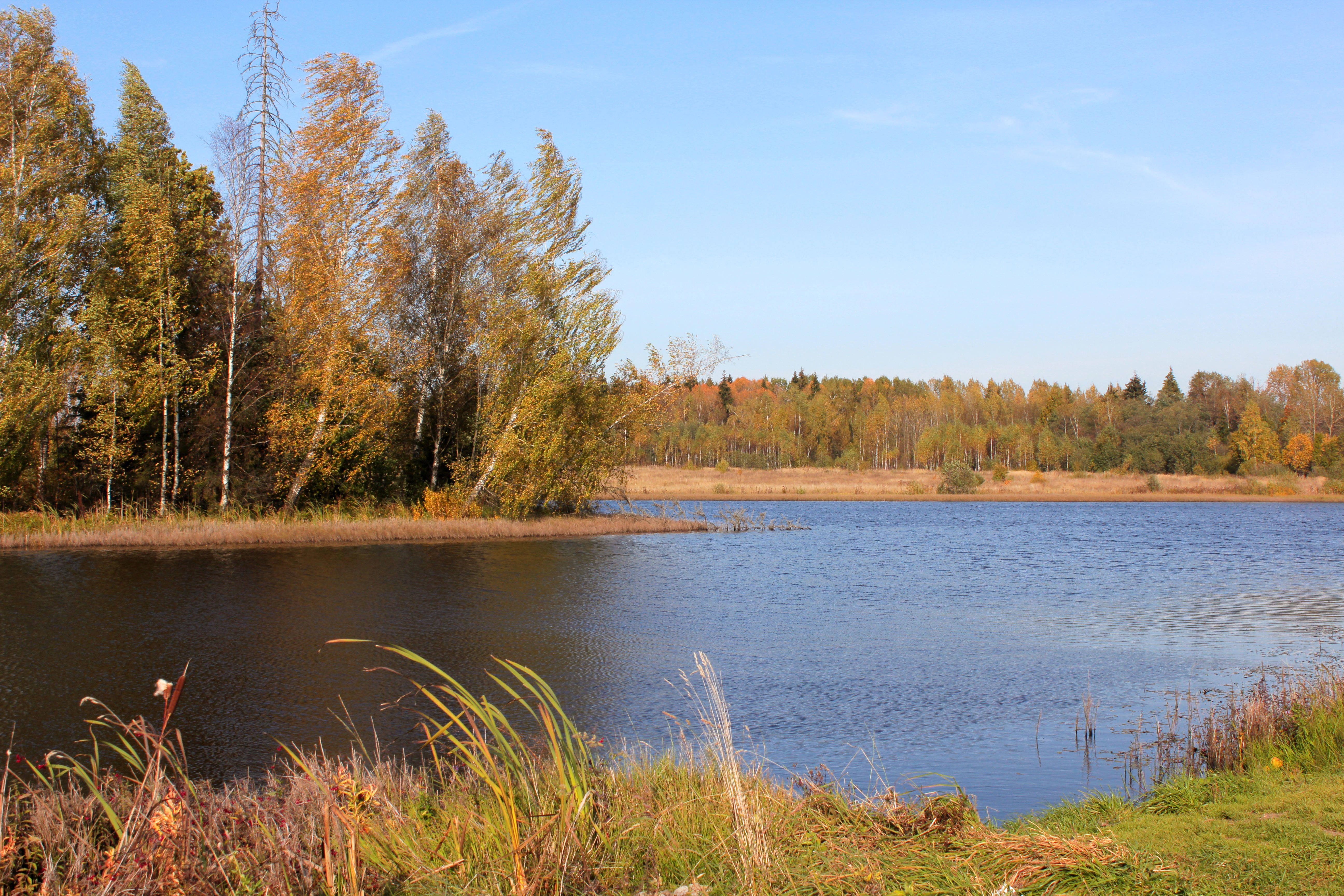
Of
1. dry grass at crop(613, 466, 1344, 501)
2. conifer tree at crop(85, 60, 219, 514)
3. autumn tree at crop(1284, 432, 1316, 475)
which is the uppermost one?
conifer tree at crop(85, 60, 219, 514)

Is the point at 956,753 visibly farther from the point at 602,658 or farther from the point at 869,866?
the point at 602,658

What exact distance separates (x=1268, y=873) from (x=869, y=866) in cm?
203

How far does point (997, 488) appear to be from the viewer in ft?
259

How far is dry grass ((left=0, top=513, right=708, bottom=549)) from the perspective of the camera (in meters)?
25.3

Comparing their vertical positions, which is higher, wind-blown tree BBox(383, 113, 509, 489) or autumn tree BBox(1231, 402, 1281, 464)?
wind-blown tree BBox(383, 113, 509, 489)

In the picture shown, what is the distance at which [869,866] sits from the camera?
4895mm

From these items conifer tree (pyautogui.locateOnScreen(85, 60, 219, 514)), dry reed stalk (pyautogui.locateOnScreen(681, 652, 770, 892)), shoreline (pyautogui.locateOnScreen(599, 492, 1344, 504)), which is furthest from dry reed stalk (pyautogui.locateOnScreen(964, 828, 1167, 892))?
shoreline (pyautogui.locateOnScreen(599, 492, 1344, 504))

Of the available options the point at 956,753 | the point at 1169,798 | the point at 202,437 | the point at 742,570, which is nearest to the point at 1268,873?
the point at 1169,798

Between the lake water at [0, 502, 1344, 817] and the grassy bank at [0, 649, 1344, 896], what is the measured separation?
1.97 m

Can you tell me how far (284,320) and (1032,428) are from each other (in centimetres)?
11237

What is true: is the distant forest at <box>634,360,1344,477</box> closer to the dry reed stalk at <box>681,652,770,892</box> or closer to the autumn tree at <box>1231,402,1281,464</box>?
the autumn tree at <box>1231,402,1281,464</box>

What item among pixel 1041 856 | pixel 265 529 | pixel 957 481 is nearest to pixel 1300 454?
pixel 957 481

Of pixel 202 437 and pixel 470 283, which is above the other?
pixel 470 283

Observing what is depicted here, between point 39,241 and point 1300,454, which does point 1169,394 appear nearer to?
point 1300,454
